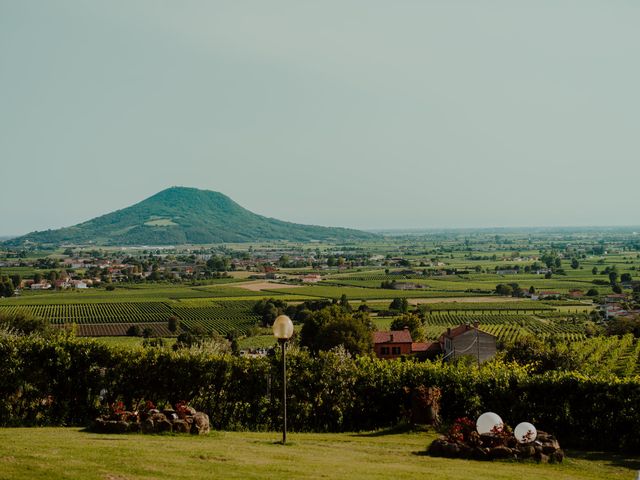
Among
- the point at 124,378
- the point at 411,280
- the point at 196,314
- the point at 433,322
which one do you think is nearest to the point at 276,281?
the point at 411,280

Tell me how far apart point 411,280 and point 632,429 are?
113373mm

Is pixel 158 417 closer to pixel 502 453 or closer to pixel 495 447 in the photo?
pixel 495 447

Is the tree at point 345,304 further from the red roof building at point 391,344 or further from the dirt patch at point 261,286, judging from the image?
the dirt patch at point 261,286

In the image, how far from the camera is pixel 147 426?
13438 mm

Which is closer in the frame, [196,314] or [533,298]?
[196,314]

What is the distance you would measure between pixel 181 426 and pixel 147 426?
643 millimetres

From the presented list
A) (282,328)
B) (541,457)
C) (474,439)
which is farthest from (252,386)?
(541,457)

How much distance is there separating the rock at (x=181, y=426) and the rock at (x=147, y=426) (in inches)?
16.7

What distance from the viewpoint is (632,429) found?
1445 centimetres

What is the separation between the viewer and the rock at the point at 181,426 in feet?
44.5

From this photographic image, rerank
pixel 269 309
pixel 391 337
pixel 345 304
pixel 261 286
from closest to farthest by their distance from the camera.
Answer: pixel 391 337 < pixel 345 304 < pixel 269 309 < pixel 261 286

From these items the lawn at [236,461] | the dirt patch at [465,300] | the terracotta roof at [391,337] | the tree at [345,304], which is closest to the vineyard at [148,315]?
the tree at [345,304]

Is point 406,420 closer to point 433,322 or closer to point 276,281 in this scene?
point 433,322

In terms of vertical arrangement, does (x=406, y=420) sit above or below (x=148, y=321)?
above
